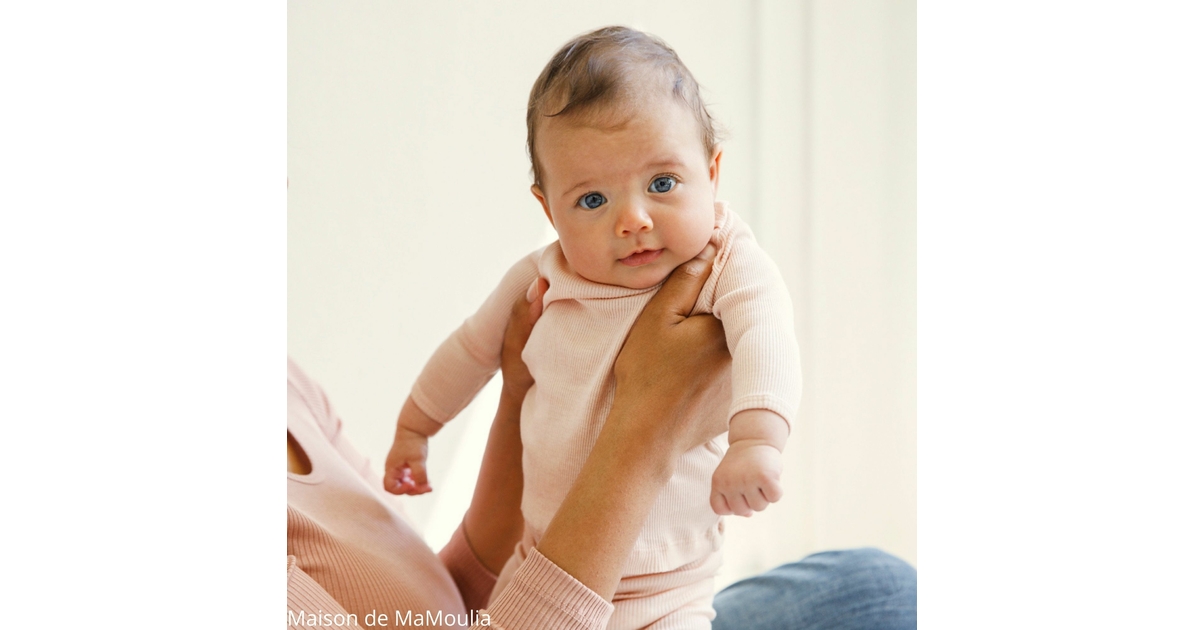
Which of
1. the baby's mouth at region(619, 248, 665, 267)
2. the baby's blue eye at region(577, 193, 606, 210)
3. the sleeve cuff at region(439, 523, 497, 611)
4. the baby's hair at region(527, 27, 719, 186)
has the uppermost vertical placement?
the baby's hair at region(527, 27, 719, 186)

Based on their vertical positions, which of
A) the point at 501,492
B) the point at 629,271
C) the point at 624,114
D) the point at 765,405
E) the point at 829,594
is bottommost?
the point at 829,594

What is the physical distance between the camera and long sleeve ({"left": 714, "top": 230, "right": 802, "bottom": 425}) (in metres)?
0.67

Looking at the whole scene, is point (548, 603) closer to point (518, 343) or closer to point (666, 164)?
point (518, 343)

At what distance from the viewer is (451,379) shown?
35.1 inches

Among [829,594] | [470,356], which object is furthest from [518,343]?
[829,594]

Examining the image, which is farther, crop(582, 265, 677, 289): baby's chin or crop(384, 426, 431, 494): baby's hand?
crop(384, 426, 431, 494): baby's hand

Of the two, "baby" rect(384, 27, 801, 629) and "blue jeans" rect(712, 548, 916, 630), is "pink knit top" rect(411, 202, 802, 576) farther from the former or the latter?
"blue jeans" rect(712, 548, 916, 630)

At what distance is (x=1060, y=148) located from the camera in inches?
35.6

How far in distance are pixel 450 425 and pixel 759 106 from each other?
1.45ft

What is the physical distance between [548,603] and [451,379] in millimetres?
264

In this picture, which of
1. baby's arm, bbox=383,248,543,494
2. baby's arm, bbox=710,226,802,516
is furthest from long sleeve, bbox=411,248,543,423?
baby's arm, bbox=710,226,802,516

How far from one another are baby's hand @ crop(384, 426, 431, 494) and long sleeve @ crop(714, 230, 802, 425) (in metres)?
0.34
